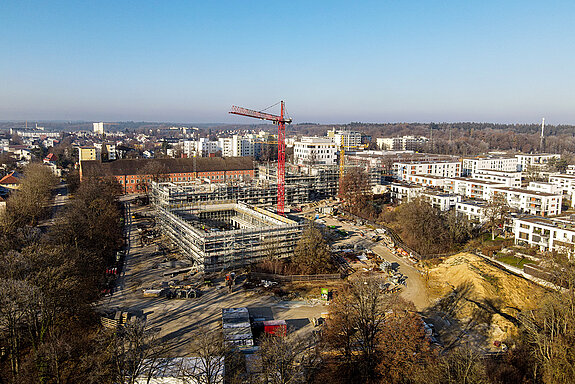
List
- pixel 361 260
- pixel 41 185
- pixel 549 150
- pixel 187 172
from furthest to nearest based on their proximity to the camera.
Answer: pixel 549 150 < pixel 187 172 < pixel 41 185 < pixel 361 260

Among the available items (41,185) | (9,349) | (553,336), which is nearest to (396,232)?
(553,336)

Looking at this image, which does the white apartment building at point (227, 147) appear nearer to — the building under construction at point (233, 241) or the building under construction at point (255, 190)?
the building under construction at point (255, 190)

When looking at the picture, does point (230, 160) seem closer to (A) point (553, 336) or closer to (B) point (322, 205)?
(B) point (322, 205)

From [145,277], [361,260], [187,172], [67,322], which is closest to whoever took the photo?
[67,322]

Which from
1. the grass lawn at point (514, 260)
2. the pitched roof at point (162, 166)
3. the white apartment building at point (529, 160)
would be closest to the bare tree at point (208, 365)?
the grass lawn at point (514, 260)

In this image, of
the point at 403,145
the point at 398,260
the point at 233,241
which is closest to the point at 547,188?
the point at 398,260

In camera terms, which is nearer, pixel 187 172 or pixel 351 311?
pixel 351 311

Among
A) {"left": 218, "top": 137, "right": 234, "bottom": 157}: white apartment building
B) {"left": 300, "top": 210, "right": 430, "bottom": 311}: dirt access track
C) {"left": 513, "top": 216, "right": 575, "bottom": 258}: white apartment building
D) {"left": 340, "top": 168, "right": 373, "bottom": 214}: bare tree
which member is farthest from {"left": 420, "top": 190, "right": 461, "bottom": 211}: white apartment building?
{"left": 218, "top": 137, "right": 234, "bottom": 157}: white apartment building
